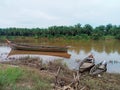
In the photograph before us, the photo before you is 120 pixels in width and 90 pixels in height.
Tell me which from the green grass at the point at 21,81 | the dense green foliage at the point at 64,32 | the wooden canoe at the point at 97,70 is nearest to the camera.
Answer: the green grass at the point at 21,81

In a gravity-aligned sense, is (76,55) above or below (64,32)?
below

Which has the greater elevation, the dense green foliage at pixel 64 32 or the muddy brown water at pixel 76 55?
the dense green foliage at pixel 64 32

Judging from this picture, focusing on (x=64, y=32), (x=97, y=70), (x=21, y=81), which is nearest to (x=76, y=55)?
(x=97, y=70)

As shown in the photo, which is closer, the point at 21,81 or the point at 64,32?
the point at 21,81

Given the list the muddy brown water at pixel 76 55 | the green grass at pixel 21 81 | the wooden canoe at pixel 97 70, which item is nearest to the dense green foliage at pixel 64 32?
the muddy brown water at pixel 76 55

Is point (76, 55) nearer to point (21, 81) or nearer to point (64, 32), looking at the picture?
point (21, 81)

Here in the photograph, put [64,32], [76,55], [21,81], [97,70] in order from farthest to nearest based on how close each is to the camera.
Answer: [64,32] < [76,55] < [97,70] < [21,81]

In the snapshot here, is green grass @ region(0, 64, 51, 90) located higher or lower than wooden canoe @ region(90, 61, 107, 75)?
higher

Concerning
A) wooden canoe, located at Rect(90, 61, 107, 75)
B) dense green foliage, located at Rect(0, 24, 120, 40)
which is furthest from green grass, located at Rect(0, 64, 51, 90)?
dense green foliage, located at Rect(0, 24, 120, 40)

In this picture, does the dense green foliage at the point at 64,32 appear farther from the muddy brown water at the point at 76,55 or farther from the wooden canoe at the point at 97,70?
the wooden canoe at the point at 97,70

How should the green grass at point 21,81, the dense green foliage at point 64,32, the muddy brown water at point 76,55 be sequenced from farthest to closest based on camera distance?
the dense green foliage at point 64,32 → the muddy brown water at point 76,55 → the green grass at point 21,81

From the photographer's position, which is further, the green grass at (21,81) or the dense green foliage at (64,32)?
the dense green foliage at (64,32)

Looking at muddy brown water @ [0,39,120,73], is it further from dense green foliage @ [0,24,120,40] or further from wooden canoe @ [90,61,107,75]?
dense green foliage @ [0,24,120,40]

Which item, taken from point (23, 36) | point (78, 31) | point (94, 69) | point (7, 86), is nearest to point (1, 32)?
point (23, 36)
